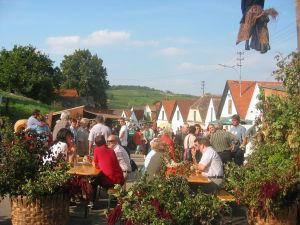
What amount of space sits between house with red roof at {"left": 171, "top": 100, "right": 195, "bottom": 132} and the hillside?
110ft

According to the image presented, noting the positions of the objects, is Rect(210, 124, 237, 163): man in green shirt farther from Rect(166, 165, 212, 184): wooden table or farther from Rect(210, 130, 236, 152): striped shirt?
Rect(166, 165, 212, 184): wooden table

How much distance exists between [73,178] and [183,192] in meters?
1.60

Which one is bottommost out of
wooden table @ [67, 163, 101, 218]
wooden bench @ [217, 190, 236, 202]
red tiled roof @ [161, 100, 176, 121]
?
wooden bench @ [217, 190, 236, 202]

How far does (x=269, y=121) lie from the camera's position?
21.2 feet

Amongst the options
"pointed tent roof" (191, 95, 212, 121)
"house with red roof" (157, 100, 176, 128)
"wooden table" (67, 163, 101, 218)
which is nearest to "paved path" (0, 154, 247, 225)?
"wooden table" (67, 163, 101, 218)

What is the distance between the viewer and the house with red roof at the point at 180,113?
74.7m

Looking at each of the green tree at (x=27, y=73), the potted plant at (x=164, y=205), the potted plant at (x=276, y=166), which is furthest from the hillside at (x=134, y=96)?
the potted plant at (x=164, y=205)

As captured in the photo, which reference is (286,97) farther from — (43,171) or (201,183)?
(43,171)

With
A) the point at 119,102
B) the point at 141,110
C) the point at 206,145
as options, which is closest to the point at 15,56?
the point at 206,145

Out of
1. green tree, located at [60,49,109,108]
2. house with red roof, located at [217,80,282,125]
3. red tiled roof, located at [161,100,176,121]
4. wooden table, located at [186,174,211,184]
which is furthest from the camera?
red tiled roof, located at [161,100,176,121]

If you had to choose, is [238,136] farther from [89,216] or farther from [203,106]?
[203,106]

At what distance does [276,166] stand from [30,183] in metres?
3.08

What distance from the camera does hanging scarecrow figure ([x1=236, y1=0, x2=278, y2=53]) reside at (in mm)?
6629

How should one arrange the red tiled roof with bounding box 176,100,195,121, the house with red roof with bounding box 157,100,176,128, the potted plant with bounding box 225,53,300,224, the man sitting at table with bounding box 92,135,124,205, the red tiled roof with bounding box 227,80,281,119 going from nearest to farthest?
the potted plant with bounding box 225,53,300,224 < the man sitting at table with bounding box 92,135,124,205 < the red tiled roof with bounding box 227,80,281,119 < the red tiled roof with bounding box 176,100,195,121 < the house with red roof with bounding box 157,100,176,128
